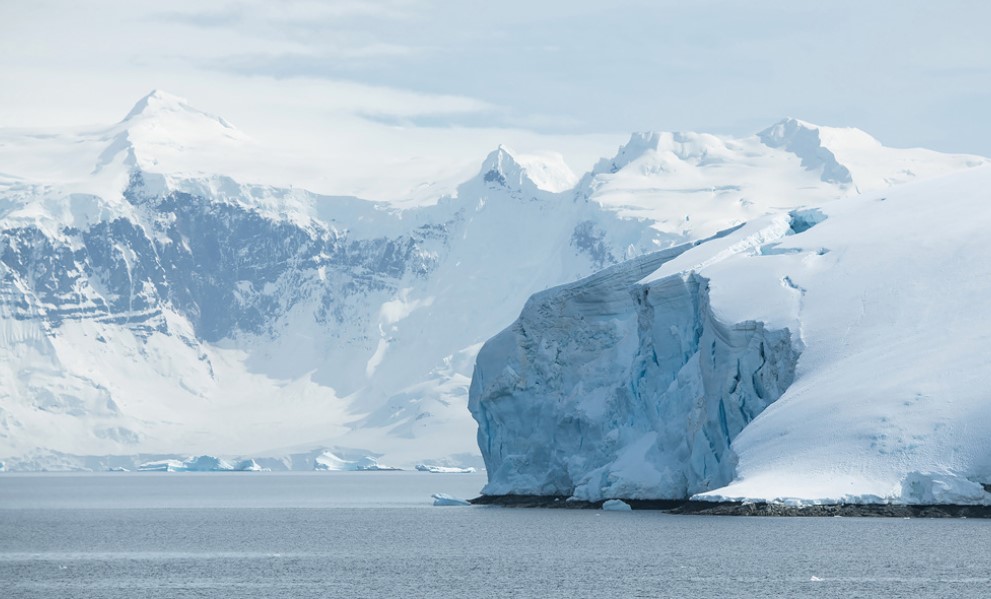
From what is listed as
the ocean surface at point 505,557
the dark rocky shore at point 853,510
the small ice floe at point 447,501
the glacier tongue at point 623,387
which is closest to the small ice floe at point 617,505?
the glacier tongue at point 623,387

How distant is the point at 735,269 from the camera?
9400 cm

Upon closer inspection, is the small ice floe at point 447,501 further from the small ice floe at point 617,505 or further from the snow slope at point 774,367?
the small ice floe at point 617,505

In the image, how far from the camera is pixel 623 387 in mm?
97875

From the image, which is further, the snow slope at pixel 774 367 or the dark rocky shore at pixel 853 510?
the snow slope at pixel 774 367

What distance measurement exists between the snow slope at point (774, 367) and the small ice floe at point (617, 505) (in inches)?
21.6

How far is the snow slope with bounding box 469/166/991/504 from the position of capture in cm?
7831

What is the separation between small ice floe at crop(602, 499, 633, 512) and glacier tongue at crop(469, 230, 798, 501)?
0.49 metres

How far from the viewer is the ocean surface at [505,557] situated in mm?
57531

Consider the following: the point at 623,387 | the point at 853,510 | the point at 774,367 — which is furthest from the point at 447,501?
the point at 853,510

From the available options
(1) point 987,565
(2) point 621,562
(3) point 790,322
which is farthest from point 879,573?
(3) point 790,322

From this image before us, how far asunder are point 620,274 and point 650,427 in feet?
36.0

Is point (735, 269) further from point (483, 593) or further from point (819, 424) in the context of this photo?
point (483, 593)

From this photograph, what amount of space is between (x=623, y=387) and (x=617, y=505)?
784cm

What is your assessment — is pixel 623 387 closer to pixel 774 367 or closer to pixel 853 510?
pixel 774 367
